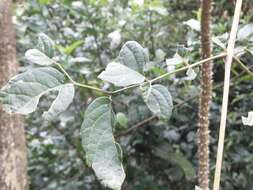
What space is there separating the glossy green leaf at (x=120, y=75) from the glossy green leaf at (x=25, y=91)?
62 millimetres

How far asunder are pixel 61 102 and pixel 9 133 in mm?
1001

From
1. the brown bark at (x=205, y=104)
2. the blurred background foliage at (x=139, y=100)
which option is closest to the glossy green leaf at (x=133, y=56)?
the brown bark at (x=205, y=104)

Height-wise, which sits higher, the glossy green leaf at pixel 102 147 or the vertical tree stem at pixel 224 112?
the vertical tree stem at pixel 224 112

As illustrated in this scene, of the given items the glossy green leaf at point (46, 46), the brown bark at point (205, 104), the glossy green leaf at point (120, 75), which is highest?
the glossy green leaf at point (46, 46)

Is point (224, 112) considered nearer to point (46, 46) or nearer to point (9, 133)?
point (46, 46)

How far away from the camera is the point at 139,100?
146cm

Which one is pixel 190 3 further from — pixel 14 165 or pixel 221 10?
pixel 14 165

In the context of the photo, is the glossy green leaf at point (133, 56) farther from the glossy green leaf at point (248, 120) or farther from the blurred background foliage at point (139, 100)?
the blurred background foliage at point (139, 100)

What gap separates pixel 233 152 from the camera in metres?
1.42

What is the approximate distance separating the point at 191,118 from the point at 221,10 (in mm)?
363

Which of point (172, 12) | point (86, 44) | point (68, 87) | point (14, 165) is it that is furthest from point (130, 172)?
point (68, 87)

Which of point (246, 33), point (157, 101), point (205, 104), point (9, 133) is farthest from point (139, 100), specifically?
point (157, 101)

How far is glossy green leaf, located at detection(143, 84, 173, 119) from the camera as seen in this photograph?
51cm

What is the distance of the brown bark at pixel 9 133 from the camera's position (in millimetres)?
1441
